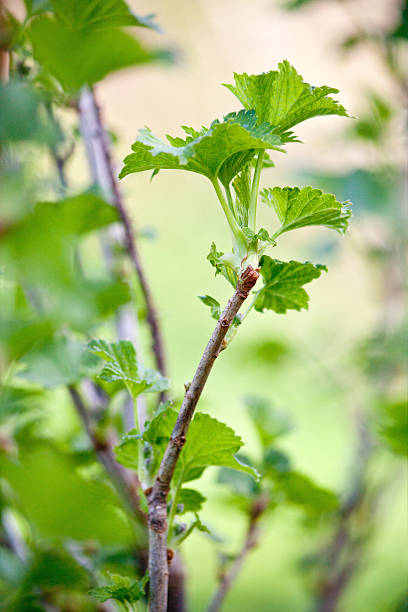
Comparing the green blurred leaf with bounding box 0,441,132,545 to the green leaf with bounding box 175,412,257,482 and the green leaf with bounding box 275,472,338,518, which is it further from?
the green leaf with bounding box 275,472,338,518

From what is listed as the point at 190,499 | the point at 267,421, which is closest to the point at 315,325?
the point at 267,421

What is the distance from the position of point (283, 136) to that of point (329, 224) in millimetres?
38

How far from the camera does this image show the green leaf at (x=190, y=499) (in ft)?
0.82

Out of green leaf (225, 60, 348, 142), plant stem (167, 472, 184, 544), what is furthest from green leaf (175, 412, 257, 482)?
green leaf (225, 60, 348, 142)

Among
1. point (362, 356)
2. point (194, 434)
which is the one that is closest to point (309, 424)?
point (362, 356)

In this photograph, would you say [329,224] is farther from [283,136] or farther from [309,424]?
[309,424]

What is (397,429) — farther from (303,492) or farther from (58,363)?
(58,363)

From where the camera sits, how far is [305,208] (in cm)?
21

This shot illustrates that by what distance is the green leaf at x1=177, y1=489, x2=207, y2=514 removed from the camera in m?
0.25

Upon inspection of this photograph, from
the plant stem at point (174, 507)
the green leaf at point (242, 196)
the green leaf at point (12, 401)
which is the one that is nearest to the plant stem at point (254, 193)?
the green leaf at point (242, 196)

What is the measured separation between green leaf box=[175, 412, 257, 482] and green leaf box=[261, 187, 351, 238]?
0.26 feet

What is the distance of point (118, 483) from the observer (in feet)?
1.16

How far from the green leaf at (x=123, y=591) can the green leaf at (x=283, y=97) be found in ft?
0.59

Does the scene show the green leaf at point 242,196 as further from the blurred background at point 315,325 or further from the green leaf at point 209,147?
the blurred background at point 315,325
